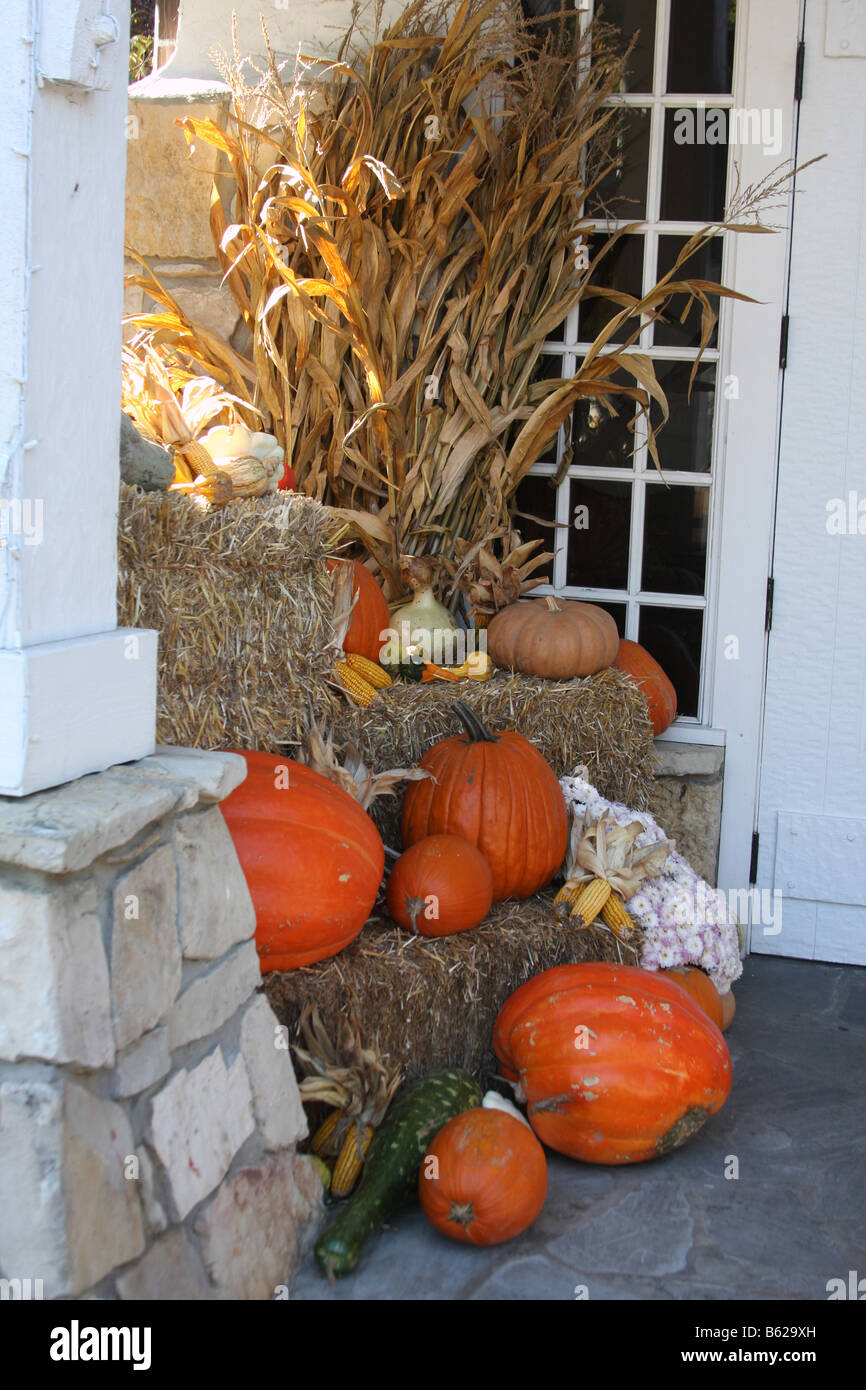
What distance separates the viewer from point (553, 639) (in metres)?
3.51

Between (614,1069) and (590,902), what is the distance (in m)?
0.57

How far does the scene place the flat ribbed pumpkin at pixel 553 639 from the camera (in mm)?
3506

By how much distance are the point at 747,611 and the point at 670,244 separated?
46.3 inches

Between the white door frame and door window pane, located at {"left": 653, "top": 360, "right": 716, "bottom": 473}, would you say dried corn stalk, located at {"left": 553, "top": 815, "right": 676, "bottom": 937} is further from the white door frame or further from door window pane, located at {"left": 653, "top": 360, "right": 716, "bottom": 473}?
door window pane, located at {"left": 653, "top": 360, "right": 716, "bottom": 473}

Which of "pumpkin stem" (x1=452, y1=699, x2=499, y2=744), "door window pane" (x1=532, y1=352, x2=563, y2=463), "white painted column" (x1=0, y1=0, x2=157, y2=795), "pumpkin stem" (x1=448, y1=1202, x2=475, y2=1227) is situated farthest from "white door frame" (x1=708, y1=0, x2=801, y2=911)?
"white painted column" (x1=0, y1=0, x2=157, y2=795)

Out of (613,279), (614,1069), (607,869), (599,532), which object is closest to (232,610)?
(607,869)

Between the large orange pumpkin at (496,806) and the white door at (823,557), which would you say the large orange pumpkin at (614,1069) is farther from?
the white door at (823,557)

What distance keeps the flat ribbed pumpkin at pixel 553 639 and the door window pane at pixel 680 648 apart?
380 mm

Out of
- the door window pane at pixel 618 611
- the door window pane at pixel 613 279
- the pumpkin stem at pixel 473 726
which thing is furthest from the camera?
the door window pane at pixel 618 611

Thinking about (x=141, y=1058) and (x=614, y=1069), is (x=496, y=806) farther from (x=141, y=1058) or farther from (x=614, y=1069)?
(x=141, y=1058)

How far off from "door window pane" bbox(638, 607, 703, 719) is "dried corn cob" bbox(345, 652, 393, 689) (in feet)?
3.37

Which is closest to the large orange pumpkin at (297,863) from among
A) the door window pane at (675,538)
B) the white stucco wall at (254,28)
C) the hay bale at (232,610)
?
the hay bale at (232,610)

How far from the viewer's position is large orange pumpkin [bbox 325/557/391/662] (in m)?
3.40
